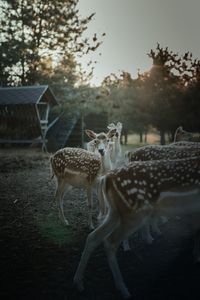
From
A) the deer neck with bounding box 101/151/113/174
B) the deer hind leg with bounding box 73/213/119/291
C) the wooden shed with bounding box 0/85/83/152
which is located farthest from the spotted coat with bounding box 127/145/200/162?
the wooden shed with bounding box 0/85/83/152

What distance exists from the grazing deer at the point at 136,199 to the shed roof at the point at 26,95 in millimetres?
19519

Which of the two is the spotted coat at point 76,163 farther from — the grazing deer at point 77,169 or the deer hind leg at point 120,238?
the deer hind leg at point 120,238

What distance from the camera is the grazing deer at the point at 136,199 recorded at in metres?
4.04

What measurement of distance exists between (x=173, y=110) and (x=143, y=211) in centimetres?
2616

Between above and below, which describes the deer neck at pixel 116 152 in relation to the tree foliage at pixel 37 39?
below

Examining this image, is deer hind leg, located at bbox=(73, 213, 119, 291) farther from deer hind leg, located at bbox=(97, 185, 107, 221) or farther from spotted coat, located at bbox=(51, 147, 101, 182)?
spotted coat, located at bbox=(51, 147, 101, 182)

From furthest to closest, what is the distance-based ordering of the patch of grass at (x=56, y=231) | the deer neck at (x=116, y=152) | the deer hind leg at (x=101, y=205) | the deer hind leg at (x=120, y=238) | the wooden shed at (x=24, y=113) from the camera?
the wooden shed at (x=24, y=113), the deer neck at (x=116, y=152), the patch of grass at (x=56, y=231), the deer hind leg at (x=101, y=205), the deer hind leg at (x=120, y=238)

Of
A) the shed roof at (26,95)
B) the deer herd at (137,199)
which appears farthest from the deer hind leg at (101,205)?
the shed roof at (26,95)

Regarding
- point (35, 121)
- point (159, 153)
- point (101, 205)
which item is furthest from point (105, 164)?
point (35, 121)

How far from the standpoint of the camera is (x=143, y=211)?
403 cm

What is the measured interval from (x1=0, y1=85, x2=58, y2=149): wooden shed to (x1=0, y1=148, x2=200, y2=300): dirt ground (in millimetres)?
16776

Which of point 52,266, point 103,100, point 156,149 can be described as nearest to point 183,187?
point 52,266

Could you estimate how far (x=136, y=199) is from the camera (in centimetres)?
405

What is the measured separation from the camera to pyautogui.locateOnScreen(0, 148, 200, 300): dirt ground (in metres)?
4.05
